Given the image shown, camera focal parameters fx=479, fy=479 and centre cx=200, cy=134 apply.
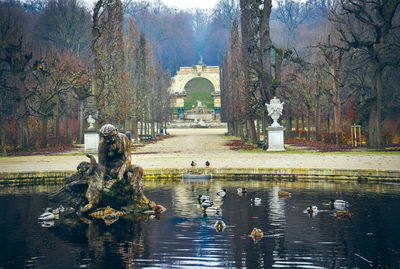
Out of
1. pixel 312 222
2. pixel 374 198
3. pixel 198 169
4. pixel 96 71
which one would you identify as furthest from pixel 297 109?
pixel 312 222

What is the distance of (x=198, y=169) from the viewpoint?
16.0m

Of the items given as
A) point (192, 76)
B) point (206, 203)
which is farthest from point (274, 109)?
point (192, 76)

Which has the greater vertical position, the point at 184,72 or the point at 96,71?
the point at 184,72

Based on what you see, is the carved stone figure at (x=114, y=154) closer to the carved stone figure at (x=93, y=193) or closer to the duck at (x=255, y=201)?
the carved stone figure at (x=93, y=193)

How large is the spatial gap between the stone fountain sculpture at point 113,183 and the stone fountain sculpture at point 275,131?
1562 centimetres

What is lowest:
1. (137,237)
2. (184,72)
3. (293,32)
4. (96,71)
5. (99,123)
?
(137,237)

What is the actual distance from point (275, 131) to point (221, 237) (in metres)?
17.9

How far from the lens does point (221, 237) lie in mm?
8250

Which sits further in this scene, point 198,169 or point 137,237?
point 198,169

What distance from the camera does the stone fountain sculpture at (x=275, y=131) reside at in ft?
84.2

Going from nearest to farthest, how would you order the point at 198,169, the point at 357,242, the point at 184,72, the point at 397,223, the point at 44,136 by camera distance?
the point at 357,242 → the point at 397,223 → the point at 198,169 → the point at 44,136 → the point at 184,72

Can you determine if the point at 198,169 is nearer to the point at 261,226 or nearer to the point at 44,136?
the point at 261,226

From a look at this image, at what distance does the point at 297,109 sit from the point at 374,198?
29.6m

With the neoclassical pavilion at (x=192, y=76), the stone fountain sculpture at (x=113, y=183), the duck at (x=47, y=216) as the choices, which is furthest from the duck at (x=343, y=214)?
the neoclassical pavilion at (x=192, y=76)
